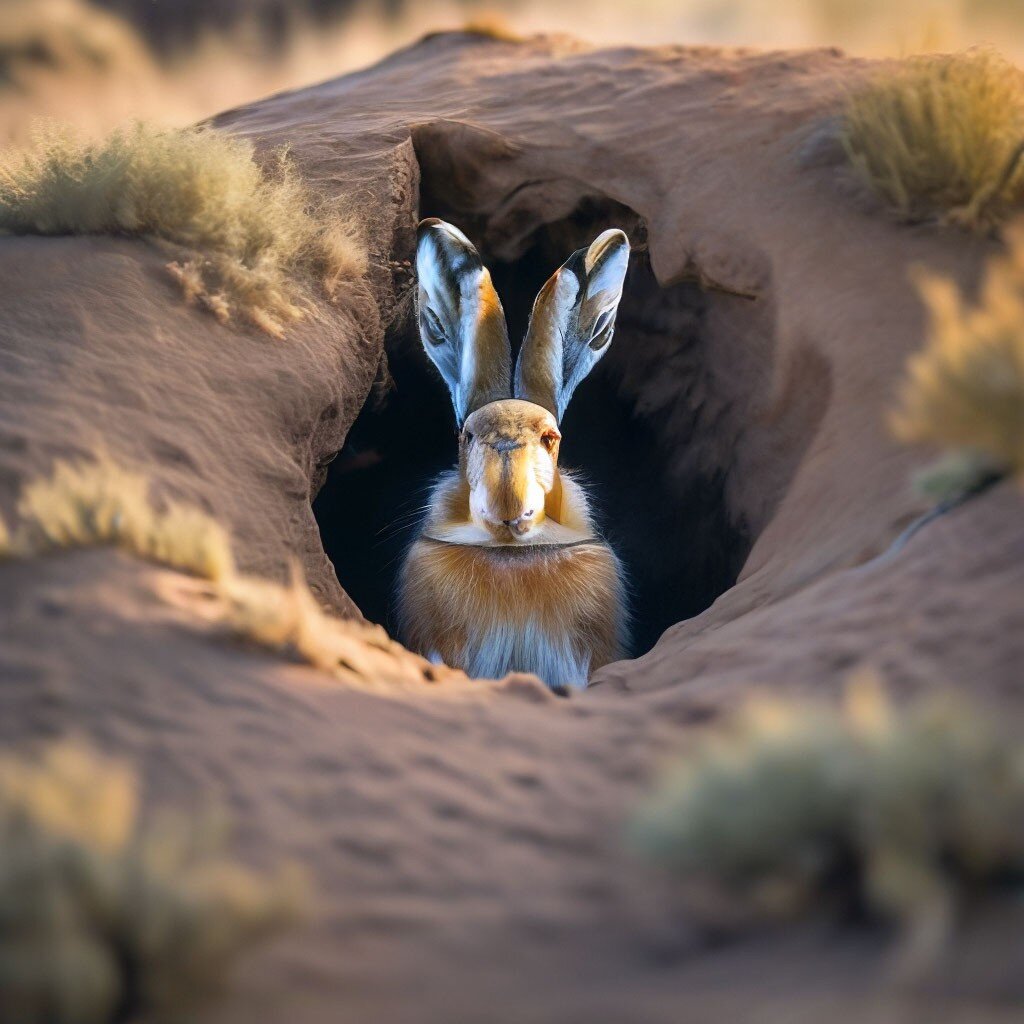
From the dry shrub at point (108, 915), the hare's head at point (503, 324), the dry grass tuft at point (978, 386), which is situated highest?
the dry grass tuft at point (978, 386)

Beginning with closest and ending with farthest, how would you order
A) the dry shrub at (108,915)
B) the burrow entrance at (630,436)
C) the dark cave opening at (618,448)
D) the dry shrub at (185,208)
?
1. the dry shrub at (108,915)
2. the dry shrub at (185,208)
3. the burrow entrance at (630,436)
4. the dark cave opening at (618,448)

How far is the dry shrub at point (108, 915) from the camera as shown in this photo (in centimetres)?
183

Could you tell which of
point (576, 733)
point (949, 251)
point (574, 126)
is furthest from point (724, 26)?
point (576, 733)

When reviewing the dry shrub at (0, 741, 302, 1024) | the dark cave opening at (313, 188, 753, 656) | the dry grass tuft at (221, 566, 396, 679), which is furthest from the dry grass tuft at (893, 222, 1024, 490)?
the dark cave opening at (313, 188, 753, 656)

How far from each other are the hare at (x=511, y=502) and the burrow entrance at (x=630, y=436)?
1.82 feet

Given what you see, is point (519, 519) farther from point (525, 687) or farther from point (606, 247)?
point (606, 247)

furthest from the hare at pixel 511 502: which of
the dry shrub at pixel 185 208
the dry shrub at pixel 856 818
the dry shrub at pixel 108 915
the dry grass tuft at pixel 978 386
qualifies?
the dry shrub at pixel 108 915

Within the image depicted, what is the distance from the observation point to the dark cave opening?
683 cm

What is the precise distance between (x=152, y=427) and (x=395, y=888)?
2.80 metres

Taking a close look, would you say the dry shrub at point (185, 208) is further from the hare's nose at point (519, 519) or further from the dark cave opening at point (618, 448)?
the dark cave opening at point (618, 448)

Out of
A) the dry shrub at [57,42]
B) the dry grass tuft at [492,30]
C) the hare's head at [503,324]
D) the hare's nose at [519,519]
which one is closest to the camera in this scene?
the hare's nose at [519,519]

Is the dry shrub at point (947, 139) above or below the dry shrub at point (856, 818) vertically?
above

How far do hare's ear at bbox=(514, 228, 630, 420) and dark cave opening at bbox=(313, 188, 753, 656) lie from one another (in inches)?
27.7

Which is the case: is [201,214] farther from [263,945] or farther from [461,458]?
[263,945]
